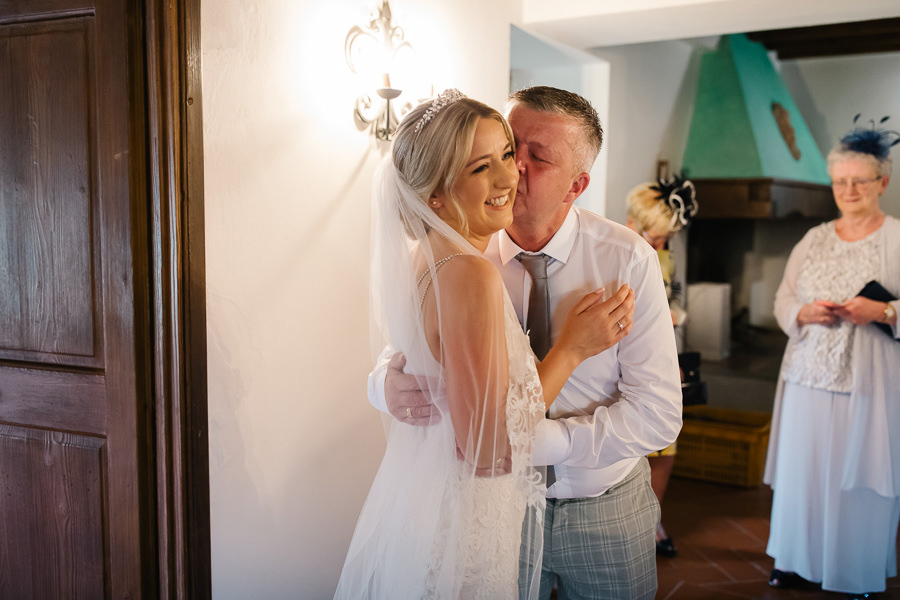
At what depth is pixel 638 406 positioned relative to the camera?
5.49ft

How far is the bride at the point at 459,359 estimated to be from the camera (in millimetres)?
1449

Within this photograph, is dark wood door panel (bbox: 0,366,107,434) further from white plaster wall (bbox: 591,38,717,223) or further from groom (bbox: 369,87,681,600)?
white plaster wall (bbox: 591,38,717,223)

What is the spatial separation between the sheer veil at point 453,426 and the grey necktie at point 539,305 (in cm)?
19

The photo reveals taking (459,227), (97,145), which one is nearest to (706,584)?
(459,227)

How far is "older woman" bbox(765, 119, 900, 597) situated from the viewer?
3162mm

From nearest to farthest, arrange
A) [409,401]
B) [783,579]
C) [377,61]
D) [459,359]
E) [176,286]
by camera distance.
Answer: [459,359], [409,401], [176,286], [377,61], [783,579]

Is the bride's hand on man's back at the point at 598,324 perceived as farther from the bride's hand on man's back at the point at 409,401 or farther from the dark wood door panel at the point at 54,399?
the dark wood door panel at the point at 54,399

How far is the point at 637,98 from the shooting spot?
5129 millimetres

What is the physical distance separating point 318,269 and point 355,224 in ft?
0.89

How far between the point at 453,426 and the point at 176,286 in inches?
36.9

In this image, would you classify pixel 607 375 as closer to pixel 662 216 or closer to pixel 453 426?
pixel 453 426

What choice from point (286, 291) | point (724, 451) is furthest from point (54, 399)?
point (724, 451)

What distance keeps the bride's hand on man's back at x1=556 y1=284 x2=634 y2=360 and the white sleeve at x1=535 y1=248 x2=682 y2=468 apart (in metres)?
0.08

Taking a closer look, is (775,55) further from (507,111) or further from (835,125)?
(507,111)
